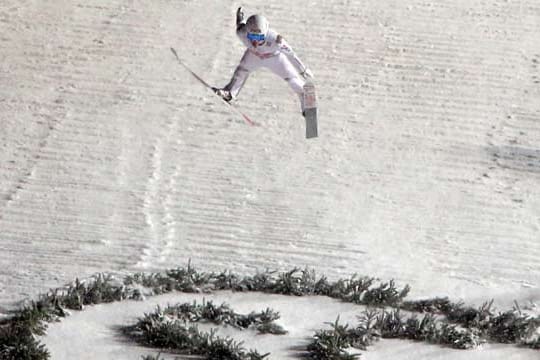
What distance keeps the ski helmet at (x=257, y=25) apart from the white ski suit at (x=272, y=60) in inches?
3.1

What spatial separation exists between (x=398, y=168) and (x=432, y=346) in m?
3.34

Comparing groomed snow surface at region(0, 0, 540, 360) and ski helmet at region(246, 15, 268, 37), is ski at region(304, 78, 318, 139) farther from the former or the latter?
groomed snow surface at region(0, 0, 540, 360)

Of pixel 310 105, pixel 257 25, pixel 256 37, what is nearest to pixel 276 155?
pixel 310 105

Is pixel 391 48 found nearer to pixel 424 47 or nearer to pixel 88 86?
pixel 424 47

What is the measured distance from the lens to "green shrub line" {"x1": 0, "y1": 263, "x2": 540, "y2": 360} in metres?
12.0

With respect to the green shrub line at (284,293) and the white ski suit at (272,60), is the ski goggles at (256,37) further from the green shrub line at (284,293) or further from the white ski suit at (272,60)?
the green shrub line at (284,293)

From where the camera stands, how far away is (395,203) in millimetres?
14359

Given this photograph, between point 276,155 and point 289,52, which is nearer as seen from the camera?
point 289,52

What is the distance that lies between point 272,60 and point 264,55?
9cm

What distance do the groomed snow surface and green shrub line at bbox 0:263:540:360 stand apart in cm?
11

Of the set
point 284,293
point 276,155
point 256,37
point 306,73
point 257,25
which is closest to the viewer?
point 257,25

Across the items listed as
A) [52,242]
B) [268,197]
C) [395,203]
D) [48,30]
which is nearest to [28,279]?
[52,242]

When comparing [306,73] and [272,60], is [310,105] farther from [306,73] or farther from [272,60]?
[272,60]

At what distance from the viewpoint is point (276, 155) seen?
15.2m
